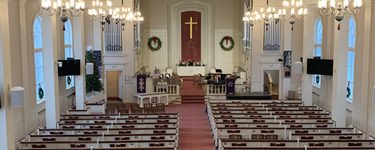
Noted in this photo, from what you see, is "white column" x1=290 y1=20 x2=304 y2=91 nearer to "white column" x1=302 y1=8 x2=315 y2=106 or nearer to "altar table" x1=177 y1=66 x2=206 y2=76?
"white column" x1=302 y1=8 x2=315 y2=106

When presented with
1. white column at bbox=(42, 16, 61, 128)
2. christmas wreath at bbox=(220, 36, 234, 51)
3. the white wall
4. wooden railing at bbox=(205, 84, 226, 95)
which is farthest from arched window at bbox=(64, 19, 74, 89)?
christmas wreath at bbox=(220, 36, 234, 51)

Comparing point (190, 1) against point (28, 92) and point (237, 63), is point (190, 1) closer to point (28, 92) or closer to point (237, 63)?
point (237, 63)

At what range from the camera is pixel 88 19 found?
939 inches

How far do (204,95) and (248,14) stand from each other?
17.3 ft

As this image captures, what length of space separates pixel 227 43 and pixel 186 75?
3877mm

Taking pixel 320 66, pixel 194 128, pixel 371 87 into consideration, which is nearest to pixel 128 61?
pixel 194 128

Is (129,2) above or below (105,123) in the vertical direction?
above

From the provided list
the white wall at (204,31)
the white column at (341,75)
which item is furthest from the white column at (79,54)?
the white wall at (204,31)

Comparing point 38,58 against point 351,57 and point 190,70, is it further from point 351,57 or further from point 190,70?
point 190,70

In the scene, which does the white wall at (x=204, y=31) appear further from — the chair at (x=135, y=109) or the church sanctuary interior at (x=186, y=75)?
the chair at (x=135, y=109)

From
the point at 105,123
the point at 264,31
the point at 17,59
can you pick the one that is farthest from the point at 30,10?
the point at 264,31

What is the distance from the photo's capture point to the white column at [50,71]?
53.8 ft

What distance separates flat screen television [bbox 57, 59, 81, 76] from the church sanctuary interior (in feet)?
0.15

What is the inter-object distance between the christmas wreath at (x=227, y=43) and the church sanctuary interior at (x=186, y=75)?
0.25ft
